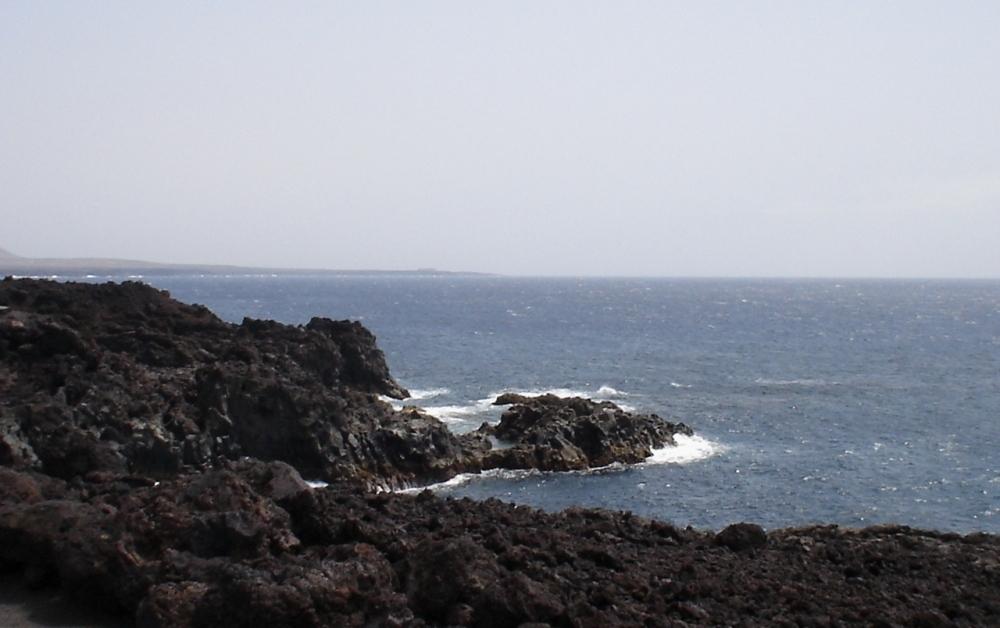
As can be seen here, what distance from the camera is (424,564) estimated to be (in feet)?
59.5

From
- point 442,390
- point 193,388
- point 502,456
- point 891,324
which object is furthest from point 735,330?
point 193,388

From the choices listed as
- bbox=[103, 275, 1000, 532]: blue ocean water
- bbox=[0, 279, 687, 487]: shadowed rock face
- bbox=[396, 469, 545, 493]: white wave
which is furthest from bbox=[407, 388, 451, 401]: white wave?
bbox=[396, 469, 545, 493]: white wave

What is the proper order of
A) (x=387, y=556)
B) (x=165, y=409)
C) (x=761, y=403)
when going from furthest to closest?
(x=761, y=403) → (x=165, y=409) → (x=387, y=556)

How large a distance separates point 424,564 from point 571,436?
113ft

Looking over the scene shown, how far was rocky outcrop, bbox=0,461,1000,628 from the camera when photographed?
17.2 metres

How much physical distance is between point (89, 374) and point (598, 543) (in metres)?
28.7

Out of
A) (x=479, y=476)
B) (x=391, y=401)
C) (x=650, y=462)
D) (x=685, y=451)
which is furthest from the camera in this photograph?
(x=391, y=401)

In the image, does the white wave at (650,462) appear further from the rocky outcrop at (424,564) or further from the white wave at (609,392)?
the rocky outcrop at (424,564)

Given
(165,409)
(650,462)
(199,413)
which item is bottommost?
(650,462)

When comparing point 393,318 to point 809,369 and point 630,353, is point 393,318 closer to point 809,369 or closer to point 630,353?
point 630,353

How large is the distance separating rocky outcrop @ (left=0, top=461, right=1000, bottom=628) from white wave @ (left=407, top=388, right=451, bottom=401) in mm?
46277

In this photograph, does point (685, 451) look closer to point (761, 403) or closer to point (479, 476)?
point (479, 476)

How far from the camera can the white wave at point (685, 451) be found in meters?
52.6

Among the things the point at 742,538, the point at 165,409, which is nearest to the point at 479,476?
the point at 165,409
